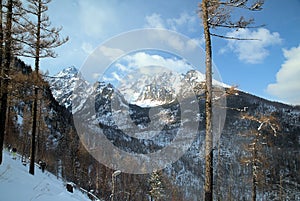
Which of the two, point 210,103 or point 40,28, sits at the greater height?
point 40,28

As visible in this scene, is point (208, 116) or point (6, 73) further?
point (6, 73)

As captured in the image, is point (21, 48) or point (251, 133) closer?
point (21, 48)

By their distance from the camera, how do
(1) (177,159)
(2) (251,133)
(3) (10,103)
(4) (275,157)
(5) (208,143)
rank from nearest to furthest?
(5) (208,143) → (2) (251,133) → (3) (10,103) → (4) (275,157) → (1) (177,159)

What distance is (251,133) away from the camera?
1883cm

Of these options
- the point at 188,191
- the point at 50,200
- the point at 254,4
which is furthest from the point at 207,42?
the point at 188,191

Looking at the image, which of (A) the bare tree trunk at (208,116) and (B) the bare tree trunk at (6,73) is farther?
(B) the bare tree trunk at (6,73)

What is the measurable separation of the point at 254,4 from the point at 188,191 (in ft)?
473

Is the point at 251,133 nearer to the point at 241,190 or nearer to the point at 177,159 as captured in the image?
the point at 241,190

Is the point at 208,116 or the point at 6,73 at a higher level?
the point at 6,73

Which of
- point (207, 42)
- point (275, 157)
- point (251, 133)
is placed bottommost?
point (275, 157)

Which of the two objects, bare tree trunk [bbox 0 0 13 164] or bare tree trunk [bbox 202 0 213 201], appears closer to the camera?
bare tree trunk [bbox 202 0 213 201]

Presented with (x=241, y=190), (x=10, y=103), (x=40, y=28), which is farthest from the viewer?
(x=241, y=190)

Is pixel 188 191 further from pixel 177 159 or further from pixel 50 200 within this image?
pixel 50 200

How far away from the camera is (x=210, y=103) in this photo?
9.45 m
